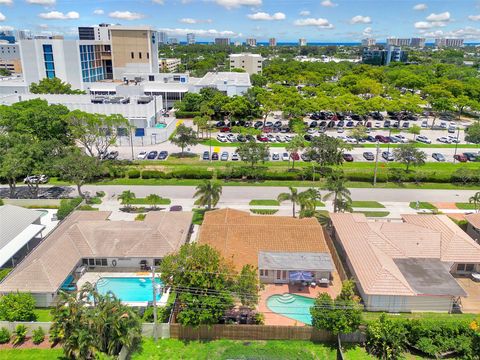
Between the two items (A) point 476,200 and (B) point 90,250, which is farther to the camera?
(A) point 476,200

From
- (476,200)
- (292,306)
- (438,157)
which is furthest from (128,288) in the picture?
(438,157)

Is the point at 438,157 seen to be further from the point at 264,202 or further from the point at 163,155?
the point at 163,155

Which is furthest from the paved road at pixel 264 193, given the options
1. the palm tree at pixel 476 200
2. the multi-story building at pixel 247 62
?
the multi-story building at pixel 247 62

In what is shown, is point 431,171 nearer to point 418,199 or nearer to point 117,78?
point 418,199

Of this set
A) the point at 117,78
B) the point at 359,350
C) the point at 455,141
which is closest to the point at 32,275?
the point at 359,350

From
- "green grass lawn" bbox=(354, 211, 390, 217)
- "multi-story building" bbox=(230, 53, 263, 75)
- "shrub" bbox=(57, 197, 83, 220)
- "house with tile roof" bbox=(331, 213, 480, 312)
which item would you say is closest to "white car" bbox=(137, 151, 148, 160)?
"shrub" bbox=(57, 197, 83, 220)

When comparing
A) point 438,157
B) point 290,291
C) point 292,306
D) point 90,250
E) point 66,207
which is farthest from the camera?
point 438,157
